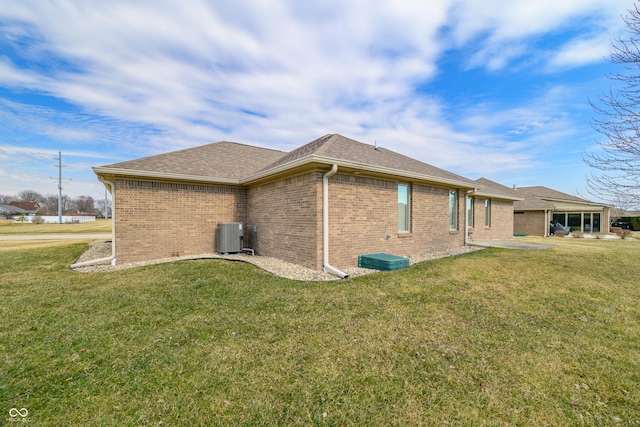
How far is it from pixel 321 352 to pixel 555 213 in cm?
3255

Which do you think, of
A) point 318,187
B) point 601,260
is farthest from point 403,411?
point 601,260

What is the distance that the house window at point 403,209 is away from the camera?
9805 mm

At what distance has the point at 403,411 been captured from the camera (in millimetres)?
2396

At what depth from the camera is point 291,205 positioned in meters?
8.47

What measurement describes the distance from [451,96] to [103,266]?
51.9ft

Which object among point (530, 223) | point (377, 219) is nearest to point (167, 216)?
point (377, 219)

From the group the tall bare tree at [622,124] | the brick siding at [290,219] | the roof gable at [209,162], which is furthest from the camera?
the roof gable at [209,162]

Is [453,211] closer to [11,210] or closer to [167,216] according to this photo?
[167,216]

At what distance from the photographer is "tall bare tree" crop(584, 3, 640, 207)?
574 cm

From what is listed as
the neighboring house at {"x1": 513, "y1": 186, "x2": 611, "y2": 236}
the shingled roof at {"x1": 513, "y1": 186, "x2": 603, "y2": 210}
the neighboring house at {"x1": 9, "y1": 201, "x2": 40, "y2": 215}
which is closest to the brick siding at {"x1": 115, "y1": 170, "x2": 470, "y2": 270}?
the shingled roof at {"x1": 513, "y1": 186, "x2": 603, "y2": 210}

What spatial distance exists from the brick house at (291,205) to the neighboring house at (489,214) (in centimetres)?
508

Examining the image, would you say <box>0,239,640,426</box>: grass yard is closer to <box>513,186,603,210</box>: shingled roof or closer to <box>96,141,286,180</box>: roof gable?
<box>96,141,286,180</box>: roof gable

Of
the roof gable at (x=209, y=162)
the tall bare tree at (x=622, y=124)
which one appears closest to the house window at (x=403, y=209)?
the tall bare tree at (x=622, y=124)

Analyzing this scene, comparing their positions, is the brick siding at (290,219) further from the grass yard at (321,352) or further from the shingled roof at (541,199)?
the shingled roof at (541,199)
